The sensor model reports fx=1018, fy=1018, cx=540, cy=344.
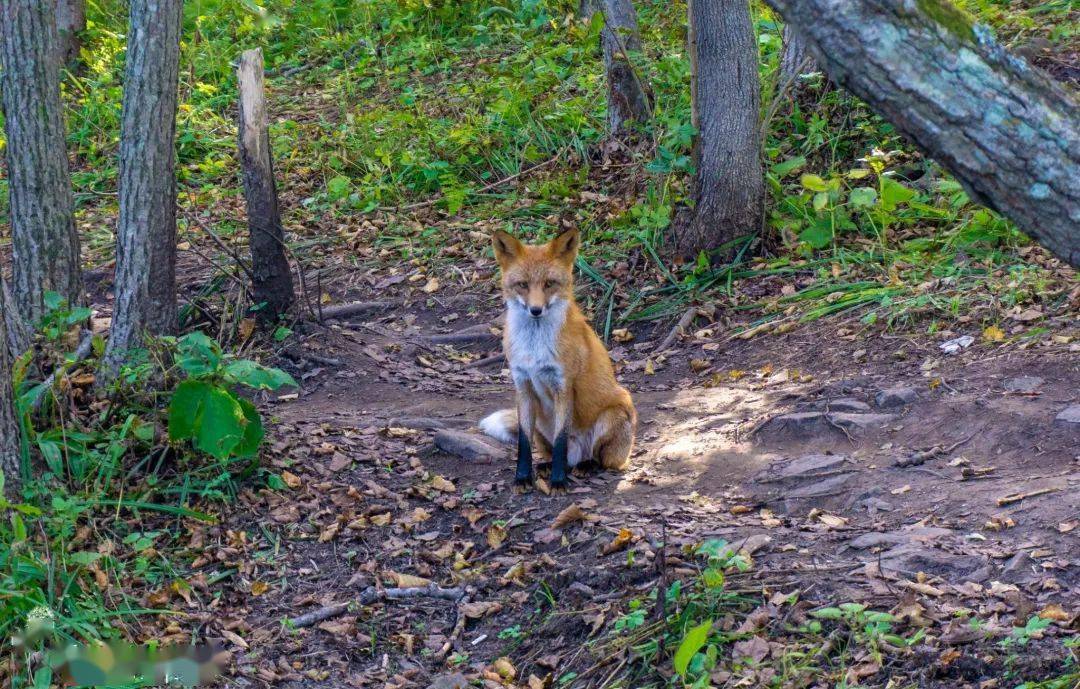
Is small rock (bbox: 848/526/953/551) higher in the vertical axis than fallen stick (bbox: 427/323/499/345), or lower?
lower

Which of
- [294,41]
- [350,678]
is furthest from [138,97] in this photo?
[294,41]

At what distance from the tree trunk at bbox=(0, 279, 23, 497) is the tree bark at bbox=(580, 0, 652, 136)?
677 centimetres

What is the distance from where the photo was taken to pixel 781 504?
5309 mm

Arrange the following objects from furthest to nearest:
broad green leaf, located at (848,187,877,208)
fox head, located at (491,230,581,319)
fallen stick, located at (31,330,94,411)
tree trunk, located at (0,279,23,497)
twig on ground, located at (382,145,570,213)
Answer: twig on ground, located at (382,145,570,213), broad green leaf, located at (848,187,877,208), fox head, located at (491,230,581,319), fallen stick, located at (31,330,94,411), tree trunk, located at (0,279,23,497)

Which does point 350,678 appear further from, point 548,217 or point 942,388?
point 548,217

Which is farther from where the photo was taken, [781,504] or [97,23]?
[97,23]

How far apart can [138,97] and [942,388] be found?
17.5ft

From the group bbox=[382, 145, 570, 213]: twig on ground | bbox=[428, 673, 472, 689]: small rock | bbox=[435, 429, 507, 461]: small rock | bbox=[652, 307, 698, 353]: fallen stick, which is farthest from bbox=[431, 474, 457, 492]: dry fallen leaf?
bbox=[382, 145, 570, 213]: twig on ground

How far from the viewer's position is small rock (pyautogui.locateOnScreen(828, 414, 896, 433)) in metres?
5.98

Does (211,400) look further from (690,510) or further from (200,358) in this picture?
(690,510)

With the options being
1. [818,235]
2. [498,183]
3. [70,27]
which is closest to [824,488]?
[818,235]

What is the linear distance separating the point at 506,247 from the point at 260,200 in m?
2.95

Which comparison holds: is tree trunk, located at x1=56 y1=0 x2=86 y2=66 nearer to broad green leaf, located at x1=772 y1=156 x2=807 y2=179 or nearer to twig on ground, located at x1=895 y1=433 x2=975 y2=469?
broad green leaf, located at x1=772 y1=156 x2=807 y2=179

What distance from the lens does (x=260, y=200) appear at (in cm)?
816
